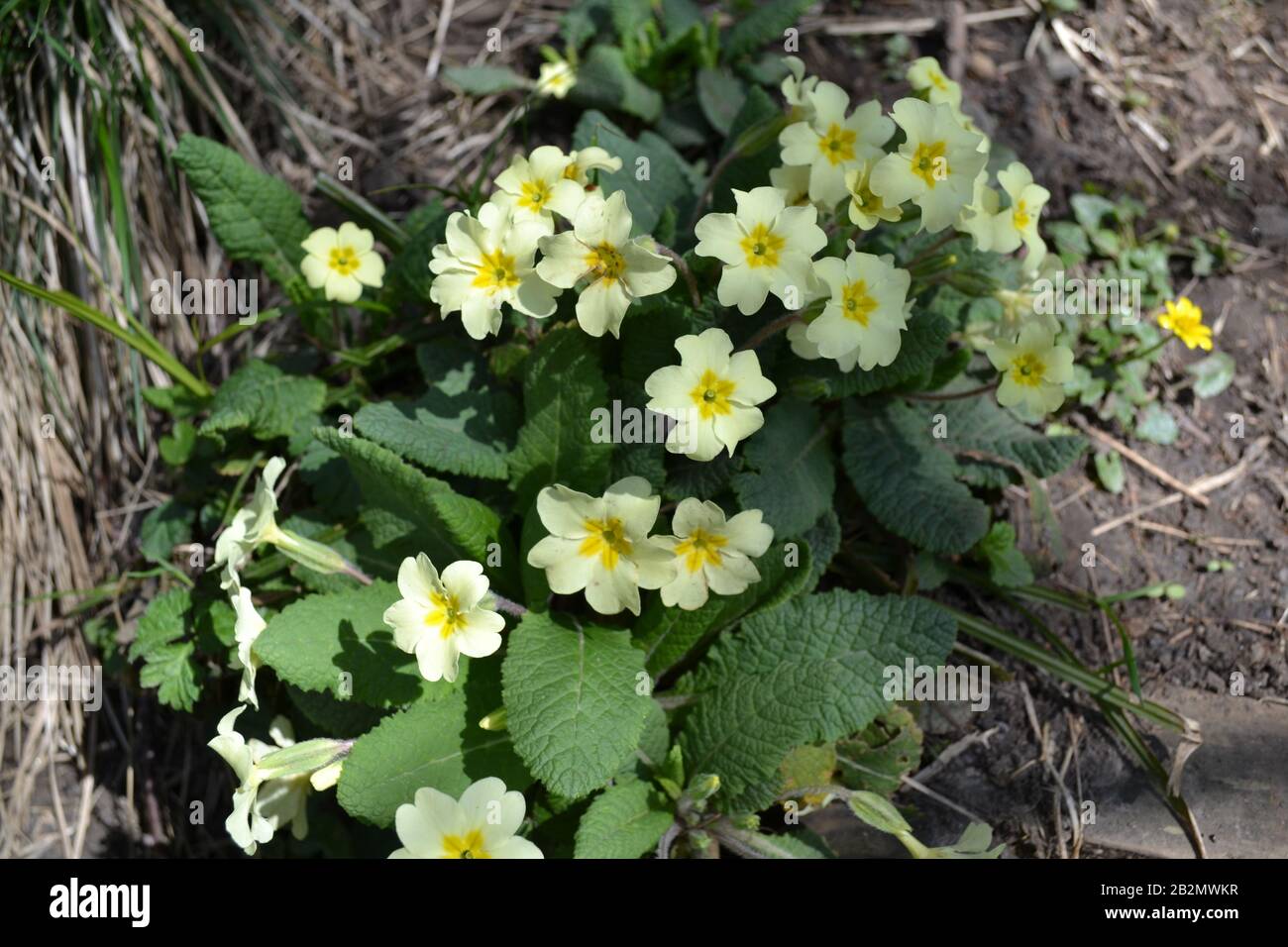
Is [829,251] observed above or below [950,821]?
above

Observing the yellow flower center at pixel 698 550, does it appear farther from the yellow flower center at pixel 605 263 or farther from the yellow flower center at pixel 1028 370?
the yellow flower center at pixel 1028 370

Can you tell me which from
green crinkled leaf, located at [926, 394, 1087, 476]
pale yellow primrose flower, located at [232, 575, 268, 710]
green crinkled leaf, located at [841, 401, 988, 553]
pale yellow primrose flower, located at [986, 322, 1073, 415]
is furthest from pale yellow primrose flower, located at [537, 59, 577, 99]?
pale yellow primrose flower, located at [232, 575, 268, 710]

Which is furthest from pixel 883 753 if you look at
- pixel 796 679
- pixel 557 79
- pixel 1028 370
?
pixel 557 79

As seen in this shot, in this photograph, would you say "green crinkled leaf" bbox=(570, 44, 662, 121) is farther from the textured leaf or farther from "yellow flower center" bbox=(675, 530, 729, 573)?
"yellow flower center" bbox=(675, 530, 729, 573)
